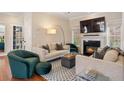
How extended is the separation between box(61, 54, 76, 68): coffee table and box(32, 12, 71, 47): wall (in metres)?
0.49

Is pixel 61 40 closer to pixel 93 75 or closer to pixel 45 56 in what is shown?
pixel 45 56

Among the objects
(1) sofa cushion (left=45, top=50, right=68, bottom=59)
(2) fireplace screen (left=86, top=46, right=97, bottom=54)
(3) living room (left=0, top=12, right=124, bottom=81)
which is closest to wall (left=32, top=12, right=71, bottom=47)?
(3) living room (left=0, top=12, right=124, bottom=81)

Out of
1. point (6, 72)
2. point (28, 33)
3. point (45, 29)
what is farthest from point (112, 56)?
point (6, 72)

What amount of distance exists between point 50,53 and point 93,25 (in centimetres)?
126

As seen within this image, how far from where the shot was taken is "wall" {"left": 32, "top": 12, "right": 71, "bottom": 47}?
259 centimetres

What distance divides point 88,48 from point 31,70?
58.6 inches

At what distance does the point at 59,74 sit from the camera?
8.53ft

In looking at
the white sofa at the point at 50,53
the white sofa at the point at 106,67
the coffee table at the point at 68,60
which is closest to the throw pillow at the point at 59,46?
the white sofa at the point at 50,53

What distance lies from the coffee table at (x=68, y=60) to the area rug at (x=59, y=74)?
0.10 metres

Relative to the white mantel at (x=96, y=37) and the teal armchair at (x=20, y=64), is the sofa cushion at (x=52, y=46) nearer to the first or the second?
the teal armchair at (x=20, y=64)

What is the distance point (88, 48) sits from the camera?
2789mm

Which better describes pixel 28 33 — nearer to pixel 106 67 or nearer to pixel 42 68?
pixel 42 68

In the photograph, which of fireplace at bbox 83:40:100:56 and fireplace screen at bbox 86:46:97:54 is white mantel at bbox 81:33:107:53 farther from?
fireplace screen at bbox 86:46:97:54
